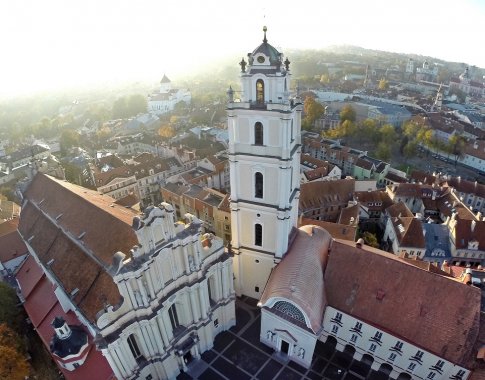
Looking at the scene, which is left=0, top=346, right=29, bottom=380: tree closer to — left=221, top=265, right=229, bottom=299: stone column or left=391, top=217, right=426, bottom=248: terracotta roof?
left=221, top=265, right=229, bottom=299: stone column

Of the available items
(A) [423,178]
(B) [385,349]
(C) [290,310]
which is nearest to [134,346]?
(C) [290,310]

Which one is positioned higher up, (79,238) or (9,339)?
(79,238)

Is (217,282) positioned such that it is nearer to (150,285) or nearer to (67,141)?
(150,285)

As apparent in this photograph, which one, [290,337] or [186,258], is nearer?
[186,258]

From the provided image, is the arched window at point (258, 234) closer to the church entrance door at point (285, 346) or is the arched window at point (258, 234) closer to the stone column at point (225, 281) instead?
the stone column at point (225, 281)

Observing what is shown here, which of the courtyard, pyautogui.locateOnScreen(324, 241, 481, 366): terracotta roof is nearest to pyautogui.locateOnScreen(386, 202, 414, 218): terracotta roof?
pyautogui.locateOnScreen(324, 241, 481, 366): terracotta roof
